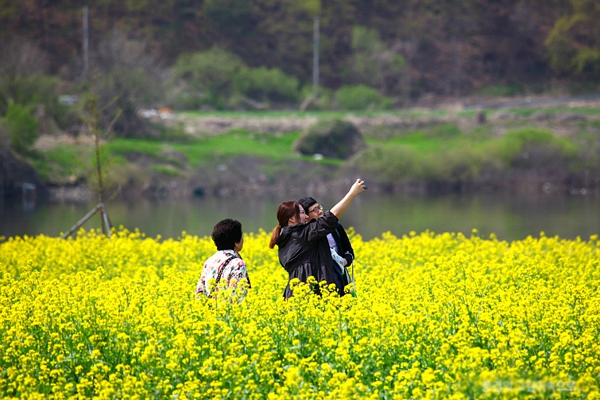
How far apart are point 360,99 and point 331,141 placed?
17.0 metres

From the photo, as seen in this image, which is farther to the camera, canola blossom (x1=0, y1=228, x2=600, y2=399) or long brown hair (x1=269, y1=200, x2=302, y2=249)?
long brown hair (x1=269, y1=200, x2=302, y2=249)

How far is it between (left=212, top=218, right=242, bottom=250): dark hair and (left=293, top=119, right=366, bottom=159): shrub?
134 feet

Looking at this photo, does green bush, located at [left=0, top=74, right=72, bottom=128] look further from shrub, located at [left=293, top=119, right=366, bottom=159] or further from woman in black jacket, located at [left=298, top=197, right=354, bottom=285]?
woman in black jacket, located at [left=298, top=197, right=354, bottom=285]

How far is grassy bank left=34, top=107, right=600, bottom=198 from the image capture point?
43.8 m

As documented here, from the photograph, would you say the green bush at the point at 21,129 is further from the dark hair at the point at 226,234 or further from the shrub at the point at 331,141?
the dark hair at the point at 226,234

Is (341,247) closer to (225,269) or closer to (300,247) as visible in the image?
(300,247)

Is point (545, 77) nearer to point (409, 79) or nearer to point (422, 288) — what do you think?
point (409, 79)

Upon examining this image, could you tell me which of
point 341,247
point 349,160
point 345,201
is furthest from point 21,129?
point 345,201

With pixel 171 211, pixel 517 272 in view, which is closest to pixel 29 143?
pixel 171 211

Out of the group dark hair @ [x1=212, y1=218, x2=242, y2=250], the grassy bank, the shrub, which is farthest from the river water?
dark hair @ [x1=212, y1=218, x2=242, y2=250]

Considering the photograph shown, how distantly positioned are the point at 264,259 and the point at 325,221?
603 centimetres

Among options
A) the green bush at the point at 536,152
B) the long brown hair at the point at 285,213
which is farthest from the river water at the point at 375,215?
the long brown hair at the point at 285,213

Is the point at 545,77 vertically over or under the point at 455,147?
over

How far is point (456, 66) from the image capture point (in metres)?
79.5
